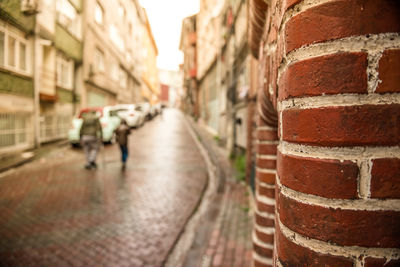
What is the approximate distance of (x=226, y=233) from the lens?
383 cm

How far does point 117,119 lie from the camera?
1244 cm

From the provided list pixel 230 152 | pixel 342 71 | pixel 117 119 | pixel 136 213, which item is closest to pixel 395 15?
pixel 342 71

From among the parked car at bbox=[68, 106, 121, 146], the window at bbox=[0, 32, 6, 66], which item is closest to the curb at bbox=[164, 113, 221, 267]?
the window at bbox=[0, 32, 6, 66]

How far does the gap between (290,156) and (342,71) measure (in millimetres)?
239

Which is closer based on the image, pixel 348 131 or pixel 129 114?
pixel 348 131

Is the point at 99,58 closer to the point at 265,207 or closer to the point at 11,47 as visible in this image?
the point at 11,47

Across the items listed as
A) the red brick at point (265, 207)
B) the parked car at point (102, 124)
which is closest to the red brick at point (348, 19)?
the red brick at point (265, 207)

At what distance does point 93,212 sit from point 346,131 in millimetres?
4855

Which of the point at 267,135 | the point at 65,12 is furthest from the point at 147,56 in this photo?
the point at 267,135

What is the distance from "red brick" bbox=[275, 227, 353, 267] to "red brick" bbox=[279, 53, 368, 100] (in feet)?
1.28

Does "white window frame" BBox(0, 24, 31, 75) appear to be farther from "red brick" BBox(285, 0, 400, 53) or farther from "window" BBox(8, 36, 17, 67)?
"red brick" BBox(285, 0, 400, 53)

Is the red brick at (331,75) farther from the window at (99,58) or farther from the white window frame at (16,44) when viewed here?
the window at (99,58)

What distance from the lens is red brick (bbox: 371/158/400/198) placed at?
521mm

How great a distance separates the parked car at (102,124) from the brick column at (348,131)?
35.1ft
